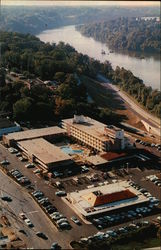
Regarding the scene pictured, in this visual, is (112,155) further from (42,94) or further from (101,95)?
(101,95)

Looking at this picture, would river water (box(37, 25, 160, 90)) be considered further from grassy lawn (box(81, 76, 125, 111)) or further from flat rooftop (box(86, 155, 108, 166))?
flat rooftop (box(86, 155, 108, 166))

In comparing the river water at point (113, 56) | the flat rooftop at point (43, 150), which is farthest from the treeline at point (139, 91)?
the flat rooftop at point (43, 150)

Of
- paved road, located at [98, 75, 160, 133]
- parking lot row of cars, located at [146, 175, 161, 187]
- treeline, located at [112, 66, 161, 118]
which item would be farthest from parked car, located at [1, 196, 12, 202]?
treeline, located at [112, 66, 161, 118]

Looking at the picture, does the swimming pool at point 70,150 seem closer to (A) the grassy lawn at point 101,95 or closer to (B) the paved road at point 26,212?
(B) the paved road at point 26,212

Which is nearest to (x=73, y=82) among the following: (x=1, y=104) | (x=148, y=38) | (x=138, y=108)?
(x=138, y=108)

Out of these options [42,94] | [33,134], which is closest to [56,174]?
[33,134]

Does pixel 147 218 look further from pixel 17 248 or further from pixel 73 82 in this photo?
pixel 73 82
